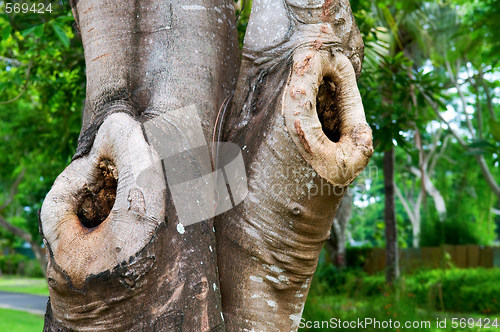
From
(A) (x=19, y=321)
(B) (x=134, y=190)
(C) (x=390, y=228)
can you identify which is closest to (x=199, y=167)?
(B) (x=134, y=190)

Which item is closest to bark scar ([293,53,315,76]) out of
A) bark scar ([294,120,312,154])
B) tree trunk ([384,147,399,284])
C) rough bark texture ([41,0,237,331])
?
bark scar ([294,120,312,154])

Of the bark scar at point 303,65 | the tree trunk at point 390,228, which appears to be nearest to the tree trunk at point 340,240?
the tree trunk at point 390,228

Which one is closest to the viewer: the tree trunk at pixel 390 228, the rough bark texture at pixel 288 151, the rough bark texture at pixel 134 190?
the rough bark texture at pixel 134 190

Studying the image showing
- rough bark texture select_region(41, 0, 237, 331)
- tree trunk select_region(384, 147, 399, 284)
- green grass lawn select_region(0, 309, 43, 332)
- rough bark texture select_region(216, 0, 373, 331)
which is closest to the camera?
rough bark texture select_region(41, 0, 237, 331)

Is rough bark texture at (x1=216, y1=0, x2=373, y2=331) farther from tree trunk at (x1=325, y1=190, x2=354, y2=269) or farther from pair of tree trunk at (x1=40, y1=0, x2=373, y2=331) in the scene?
tree trunk at (x1=325, y1=190, x2=354, y2=269)

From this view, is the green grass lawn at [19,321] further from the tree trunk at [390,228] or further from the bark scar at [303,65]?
the bark scar at [303,65]

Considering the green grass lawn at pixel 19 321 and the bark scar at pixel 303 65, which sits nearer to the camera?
the bark scar at pixel 303 65

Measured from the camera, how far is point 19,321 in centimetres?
930

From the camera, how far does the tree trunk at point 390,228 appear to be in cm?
827

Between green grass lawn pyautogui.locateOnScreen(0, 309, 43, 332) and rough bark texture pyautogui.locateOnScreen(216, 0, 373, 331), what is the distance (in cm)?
803

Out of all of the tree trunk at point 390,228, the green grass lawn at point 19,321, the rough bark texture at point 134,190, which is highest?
the rough bark texture at point 134,190

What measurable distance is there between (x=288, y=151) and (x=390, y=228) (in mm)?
7278

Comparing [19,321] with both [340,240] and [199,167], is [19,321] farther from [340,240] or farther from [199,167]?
[199,167]

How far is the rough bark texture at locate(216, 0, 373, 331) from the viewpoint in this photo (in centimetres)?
171
